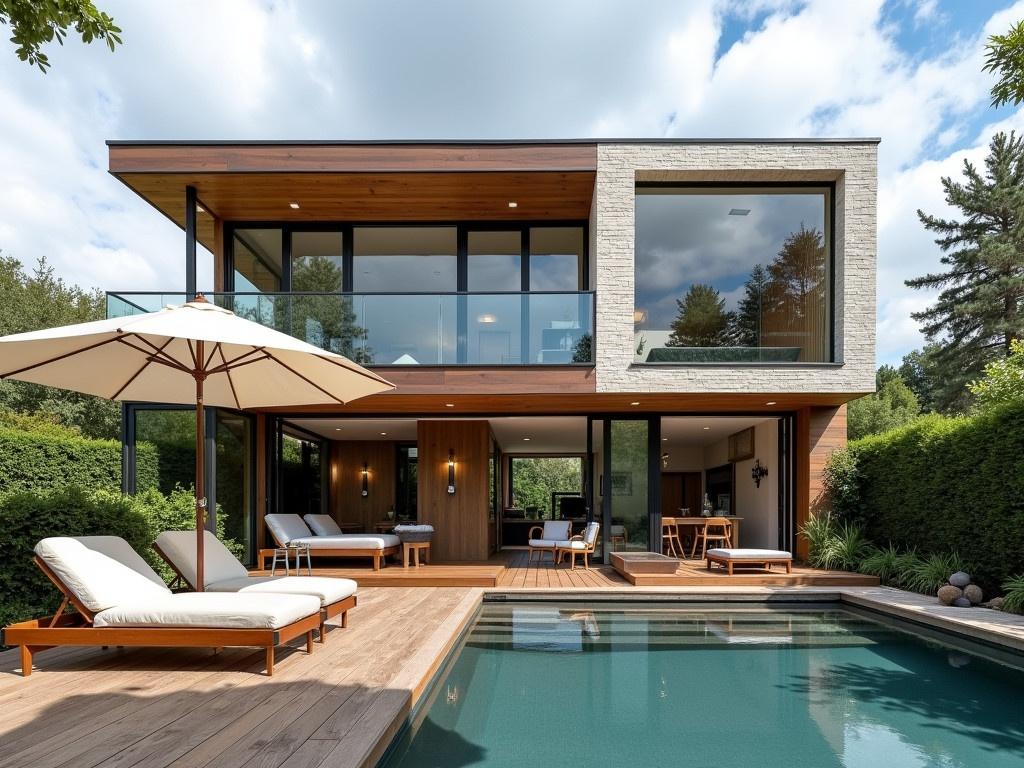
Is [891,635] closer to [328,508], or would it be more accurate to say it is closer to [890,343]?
[328,508]

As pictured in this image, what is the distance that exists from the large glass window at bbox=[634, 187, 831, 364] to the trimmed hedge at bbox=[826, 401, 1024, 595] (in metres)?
1.81

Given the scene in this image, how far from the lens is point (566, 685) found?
4.95m

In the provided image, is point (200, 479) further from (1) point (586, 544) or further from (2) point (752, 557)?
(2) point (752, 557)

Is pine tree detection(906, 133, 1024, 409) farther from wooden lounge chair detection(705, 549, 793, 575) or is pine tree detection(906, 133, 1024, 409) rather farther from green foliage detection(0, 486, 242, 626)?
green foliage detection(0, 486, 242, 626)

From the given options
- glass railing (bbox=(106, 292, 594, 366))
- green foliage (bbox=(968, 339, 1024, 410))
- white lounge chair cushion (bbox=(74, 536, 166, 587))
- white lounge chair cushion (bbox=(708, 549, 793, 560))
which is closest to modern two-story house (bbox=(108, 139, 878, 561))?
glass railing (bbox=(106, 292, 594, 366))

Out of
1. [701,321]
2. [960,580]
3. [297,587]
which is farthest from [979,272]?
[297,587]

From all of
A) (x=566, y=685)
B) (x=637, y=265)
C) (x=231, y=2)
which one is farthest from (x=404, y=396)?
(x=231, y=2)

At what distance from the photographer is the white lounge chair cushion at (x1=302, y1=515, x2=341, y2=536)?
10.8 meters

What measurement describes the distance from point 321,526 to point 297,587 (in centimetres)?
597

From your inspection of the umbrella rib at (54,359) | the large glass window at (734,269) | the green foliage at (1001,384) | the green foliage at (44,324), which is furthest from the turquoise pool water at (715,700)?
the green foliage at (44,324)

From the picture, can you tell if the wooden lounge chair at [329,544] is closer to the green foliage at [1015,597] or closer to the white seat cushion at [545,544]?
the white seat cushion at [545,544]

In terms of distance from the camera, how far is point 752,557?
367 inches

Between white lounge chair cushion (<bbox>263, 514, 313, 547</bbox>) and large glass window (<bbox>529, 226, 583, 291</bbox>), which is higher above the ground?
large glass window (<bbox>529, 226, 583, 291</bbox>)

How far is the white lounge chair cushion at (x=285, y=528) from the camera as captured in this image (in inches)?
384
